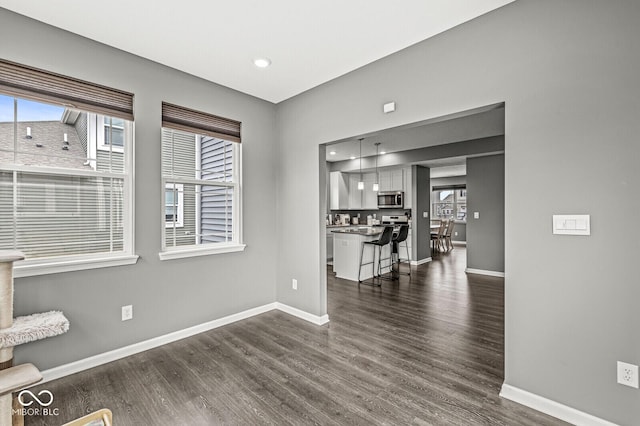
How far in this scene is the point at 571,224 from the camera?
1841mm

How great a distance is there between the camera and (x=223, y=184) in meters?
3.47

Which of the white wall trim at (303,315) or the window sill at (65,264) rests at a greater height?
the window sill at (65,264)

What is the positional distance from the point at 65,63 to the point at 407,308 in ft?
14.3

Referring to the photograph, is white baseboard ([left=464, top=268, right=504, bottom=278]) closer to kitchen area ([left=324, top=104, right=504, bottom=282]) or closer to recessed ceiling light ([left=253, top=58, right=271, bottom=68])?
A: kitchen area ([left=324, top=104, right=504, bottom=282])

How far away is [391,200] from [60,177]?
21.6 ft

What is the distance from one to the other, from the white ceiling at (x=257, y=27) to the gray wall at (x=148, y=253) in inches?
7.3

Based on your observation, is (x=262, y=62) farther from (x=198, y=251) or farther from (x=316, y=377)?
(x=316, y=377)

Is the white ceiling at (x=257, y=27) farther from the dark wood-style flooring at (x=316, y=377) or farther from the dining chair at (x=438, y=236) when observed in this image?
the dining chair at (x=438, y=236)

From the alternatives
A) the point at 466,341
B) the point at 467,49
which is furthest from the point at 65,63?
the point at 466,341

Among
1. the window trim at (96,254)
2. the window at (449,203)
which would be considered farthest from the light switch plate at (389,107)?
the window at (449,203)

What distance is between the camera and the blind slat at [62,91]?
215 cm

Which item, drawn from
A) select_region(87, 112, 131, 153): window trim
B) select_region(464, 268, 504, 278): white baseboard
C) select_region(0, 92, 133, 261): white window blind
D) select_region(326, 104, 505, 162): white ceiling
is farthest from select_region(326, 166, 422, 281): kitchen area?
select_region(87, 112, 131, 153): window trim

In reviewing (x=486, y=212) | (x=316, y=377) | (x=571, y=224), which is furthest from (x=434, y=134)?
(x=316, y=377)

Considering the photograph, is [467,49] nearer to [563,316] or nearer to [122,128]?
[563,316]
